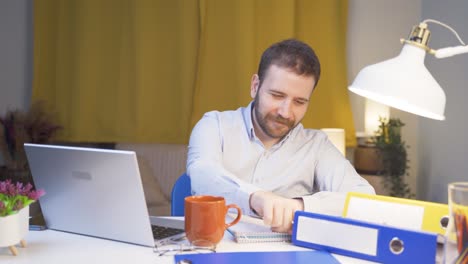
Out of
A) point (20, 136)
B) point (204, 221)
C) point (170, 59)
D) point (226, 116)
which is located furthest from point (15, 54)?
point (204, 221)

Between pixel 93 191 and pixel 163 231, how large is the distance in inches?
8.5

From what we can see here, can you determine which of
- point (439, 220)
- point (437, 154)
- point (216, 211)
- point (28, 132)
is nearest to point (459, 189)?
point (439, 220)

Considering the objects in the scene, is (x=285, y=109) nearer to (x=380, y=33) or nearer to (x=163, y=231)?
(x=163, y=231)

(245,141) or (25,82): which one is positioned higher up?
(25,82)

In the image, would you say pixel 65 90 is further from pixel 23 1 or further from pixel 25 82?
pixel 23 1

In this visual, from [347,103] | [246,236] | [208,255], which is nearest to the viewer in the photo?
[208,255]

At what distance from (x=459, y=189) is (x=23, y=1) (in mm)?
3469

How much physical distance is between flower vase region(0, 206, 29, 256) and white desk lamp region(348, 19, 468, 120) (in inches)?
30.3

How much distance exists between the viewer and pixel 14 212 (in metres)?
1.01

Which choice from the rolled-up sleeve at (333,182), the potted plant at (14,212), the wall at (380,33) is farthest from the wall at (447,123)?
the potted plant at (14,212)

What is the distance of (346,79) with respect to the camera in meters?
3.36

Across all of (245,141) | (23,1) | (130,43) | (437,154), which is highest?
(23,1)

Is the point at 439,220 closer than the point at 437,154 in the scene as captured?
Yes

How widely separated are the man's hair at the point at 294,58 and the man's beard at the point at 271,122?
134mm
